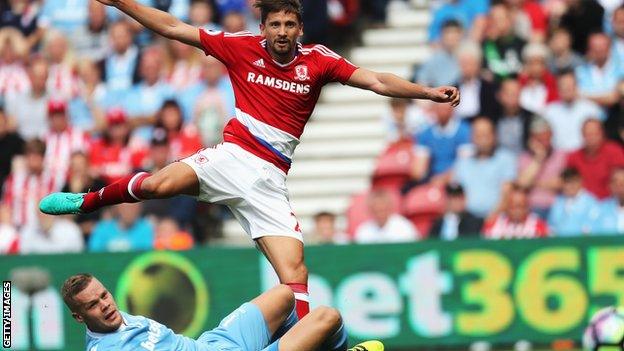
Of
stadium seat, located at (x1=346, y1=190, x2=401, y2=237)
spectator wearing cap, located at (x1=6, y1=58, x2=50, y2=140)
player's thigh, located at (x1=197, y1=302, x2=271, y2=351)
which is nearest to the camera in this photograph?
player's thigh, located at (x1=197, y1=302, x2=271, y2=351)

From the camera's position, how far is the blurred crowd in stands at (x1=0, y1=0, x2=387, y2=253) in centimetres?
1538

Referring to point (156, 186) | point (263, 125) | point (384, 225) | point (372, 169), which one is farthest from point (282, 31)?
point (372, 169)

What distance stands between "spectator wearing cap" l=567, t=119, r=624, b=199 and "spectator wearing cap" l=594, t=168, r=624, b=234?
0.18m

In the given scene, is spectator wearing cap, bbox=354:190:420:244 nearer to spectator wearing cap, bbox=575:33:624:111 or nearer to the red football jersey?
spectator wearing cap, bbox=575:33:624:111

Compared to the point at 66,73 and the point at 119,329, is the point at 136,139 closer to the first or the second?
the point at 66,73

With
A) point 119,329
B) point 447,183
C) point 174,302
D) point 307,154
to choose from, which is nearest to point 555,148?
point 447,183

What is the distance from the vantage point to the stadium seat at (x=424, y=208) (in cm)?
1499

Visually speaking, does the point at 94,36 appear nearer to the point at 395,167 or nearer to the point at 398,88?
the point at 395,167

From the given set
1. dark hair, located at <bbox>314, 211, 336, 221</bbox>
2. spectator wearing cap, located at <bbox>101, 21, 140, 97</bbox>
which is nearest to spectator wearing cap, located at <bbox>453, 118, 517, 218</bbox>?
dark hair, located at <bbox>314, 211, 336, 221</bbox>

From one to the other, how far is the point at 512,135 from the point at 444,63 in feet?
4.41

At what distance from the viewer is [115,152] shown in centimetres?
1633

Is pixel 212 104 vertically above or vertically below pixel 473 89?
below

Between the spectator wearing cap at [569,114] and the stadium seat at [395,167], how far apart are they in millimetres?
1505

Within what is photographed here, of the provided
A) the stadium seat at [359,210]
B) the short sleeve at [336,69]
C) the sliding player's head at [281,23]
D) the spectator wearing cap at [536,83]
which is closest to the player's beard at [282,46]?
the sliding player's head at [281,23]
